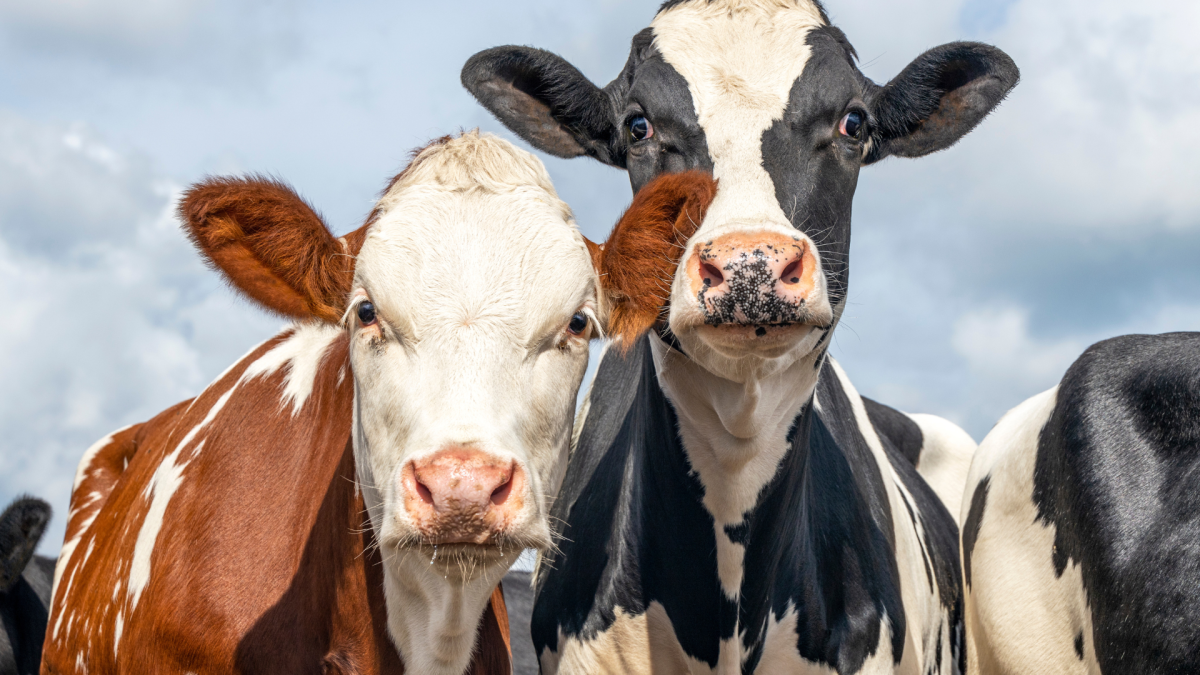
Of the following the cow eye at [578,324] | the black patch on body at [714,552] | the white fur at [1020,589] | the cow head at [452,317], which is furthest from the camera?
the white fur at [1020,589]

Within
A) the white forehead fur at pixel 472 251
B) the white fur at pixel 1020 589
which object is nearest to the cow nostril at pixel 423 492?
the white forehead fur at pixel 472 251

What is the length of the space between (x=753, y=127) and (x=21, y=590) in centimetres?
811

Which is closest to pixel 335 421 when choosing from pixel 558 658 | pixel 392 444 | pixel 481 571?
pixel 392 444

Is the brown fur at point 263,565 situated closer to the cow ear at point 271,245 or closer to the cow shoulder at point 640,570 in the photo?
the cow shoulder at point 640,570

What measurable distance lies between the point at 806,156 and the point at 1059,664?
2.58 meters

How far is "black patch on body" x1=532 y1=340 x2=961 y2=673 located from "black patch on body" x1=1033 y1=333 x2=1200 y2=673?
2.69 ft

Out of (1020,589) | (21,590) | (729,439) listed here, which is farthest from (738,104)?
(21,590)

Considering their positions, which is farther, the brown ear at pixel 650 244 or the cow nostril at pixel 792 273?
the brown ear at pixel 650 244

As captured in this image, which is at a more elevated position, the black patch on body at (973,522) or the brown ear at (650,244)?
the brown ear at (650,244)

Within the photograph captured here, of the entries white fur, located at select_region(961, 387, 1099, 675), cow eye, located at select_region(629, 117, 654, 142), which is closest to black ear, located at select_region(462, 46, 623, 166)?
cow eye, located at select_region(629, 117, 654, 142)

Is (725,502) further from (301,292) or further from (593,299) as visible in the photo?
(301,292)

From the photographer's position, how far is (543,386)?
3.40 meters

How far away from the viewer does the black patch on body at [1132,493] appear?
166 inches

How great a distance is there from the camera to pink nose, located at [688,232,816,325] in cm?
324
